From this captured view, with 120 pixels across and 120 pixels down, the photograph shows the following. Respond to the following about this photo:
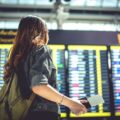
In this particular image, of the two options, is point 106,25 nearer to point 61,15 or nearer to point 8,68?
point 61,15

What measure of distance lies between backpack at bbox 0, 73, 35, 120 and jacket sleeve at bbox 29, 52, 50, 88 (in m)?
0.11

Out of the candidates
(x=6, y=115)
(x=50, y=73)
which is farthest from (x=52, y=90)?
(x=6, y=115)

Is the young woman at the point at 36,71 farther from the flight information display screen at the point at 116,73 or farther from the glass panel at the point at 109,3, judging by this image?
the glass panel at the point at 109,3

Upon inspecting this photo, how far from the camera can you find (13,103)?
6.27 feet

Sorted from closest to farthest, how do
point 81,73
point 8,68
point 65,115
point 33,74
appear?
point 33,74
point 8,68
point 65,115
point 81,73

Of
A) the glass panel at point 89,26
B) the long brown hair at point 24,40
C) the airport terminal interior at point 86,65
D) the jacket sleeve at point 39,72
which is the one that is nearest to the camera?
the jacket sleeve at point 39,72

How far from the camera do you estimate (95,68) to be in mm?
4309

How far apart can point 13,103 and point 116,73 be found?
2567 millimetres

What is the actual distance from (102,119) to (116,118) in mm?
190

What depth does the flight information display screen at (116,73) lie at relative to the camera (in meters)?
4.20

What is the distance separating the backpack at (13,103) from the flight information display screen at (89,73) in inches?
88.8

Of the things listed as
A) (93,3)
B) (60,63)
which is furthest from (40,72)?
(93,3)

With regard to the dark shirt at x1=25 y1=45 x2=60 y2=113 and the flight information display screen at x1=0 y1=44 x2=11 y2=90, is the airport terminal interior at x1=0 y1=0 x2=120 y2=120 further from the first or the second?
the dark shirt at x1=25 y1=45 x2=60 y2=113

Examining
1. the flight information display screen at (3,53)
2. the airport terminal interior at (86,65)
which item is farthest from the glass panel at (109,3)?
the flight information display screen at (3,53)
